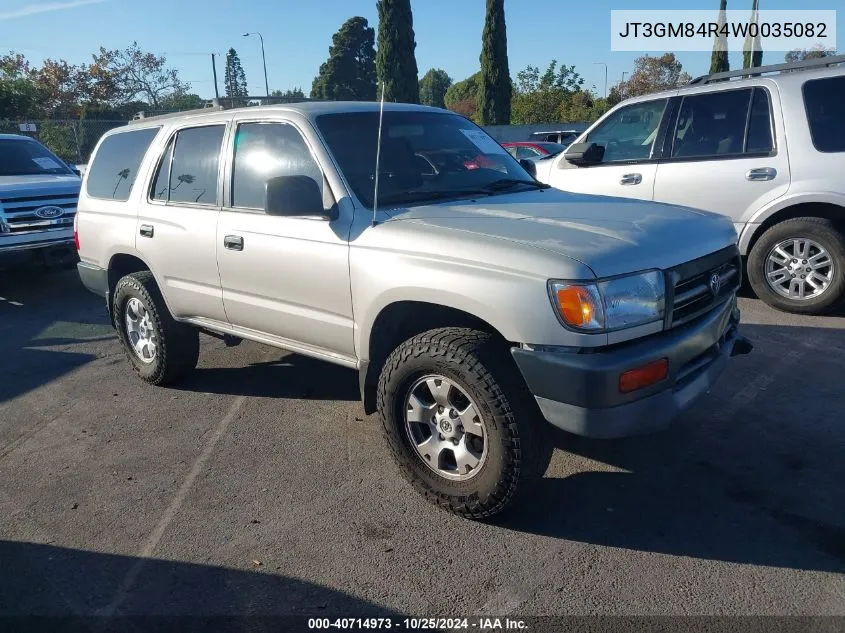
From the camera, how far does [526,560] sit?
3.00 meters

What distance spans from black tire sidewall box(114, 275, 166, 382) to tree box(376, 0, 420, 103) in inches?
1233

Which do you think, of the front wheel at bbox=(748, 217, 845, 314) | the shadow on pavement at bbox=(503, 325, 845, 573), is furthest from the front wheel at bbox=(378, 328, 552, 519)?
the front wheel at bbox=(748, 217, 845, 314)

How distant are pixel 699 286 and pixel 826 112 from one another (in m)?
3.75

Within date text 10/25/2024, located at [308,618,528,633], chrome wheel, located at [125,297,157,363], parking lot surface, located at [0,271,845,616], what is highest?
chrome wheel, located at [125,297,157,363]

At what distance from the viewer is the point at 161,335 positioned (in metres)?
5.02

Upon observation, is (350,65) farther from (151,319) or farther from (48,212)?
(151,319)

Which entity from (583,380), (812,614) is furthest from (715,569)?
(583,380)

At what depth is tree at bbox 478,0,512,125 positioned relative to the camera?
113 feet

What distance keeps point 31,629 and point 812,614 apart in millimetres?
2943

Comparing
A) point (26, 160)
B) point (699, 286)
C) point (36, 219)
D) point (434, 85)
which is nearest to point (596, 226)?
point (699, 286)

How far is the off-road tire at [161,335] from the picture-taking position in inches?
197

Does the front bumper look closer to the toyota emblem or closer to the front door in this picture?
the toyota emblem

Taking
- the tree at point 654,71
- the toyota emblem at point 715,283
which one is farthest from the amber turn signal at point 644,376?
the tree at point 654,71

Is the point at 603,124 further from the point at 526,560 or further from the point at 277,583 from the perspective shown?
the point at 277,583
